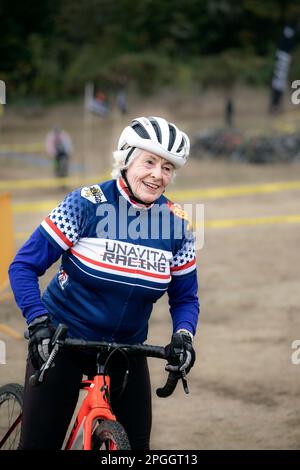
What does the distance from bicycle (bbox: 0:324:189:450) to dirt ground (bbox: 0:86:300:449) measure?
2445 millimetres

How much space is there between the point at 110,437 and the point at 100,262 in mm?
747

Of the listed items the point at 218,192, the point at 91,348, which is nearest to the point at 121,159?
the point at 91,348

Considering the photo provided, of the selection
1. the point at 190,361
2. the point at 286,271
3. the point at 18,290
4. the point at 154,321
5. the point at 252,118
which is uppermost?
the point at 252,118

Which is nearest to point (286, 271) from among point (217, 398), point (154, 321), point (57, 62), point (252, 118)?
point (154, 321)

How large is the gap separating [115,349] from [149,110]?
112 feet

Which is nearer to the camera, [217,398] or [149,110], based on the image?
[217,398]

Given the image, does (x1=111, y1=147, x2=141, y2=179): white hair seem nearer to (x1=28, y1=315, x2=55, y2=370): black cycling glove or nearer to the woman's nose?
the woman's nose

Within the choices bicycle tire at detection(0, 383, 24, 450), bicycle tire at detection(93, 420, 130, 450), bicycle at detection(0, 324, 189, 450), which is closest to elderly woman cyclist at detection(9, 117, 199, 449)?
bicycle at detection(0, 324, 189, 450)

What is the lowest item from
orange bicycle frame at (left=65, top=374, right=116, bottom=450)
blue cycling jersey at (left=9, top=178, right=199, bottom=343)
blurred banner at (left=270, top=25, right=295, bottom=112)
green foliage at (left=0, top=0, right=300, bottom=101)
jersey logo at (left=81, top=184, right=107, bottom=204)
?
orange bicycle frame at (left=65, top=374, right=116, bottom=450)

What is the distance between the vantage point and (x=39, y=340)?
11.1 feet

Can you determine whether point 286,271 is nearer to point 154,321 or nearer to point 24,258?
point 154,321

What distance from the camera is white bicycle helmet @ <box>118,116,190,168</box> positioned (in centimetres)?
366

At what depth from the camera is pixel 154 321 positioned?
9250mm
